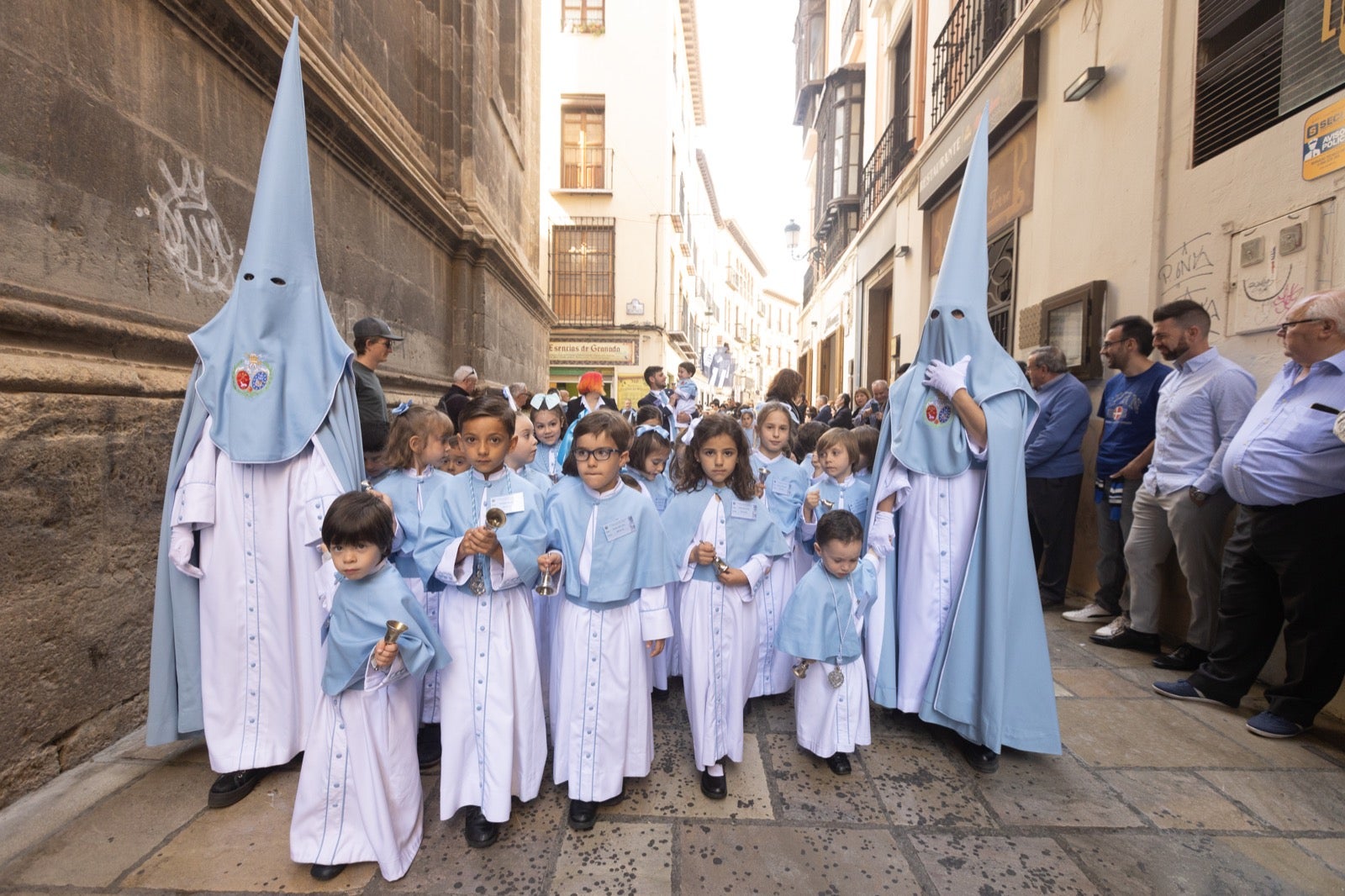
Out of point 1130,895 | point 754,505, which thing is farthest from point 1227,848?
point 754,505

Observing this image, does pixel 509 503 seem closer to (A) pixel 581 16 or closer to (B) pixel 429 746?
A: (B) pixel 429 746

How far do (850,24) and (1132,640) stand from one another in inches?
608

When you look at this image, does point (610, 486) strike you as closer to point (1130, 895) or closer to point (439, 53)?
point (1130, 895)

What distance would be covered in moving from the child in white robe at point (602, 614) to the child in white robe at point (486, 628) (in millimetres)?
120

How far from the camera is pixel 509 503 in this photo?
2412 millimetres

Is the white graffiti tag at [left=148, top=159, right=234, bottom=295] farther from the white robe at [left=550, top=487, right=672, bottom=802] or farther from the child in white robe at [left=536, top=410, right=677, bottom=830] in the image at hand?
the white robe at [left=550, top=487, right=672, bottom=802]

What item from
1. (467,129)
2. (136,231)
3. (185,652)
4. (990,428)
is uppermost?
(467,129)

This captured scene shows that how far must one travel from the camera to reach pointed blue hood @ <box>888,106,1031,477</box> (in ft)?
9.89

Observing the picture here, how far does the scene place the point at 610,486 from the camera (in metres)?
2.57

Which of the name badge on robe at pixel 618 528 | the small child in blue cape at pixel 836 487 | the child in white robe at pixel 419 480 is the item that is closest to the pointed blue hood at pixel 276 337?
the child in white robe at pixel 419 480

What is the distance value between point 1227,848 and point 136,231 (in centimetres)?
515

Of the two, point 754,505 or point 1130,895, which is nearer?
point 1130,895

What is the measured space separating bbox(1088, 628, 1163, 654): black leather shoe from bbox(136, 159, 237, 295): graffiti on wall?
5.77m

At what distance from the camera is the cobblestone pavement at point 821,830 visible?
7.00 feet
